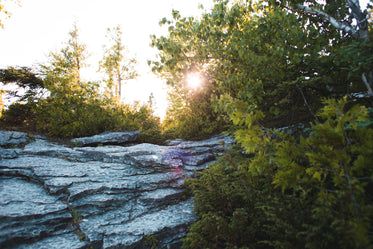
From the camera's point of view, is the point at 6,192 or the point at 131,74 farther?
the point at 131,74

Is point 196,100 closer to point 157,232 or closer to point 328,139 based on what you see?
point 157,232

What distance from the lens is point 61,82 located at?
10727 millimetres

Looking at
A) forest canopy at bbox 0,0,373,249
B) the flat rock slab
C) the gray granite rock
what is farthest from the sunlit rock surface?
the flat rock slab

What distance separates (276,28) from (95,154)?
6.86 metres

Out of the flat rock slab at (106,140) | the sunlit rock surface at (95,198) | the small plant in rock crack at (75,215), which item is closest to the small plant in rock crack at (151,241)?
the sunlit rock surface at (95,198)

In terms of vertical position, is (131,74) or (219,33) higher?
(131,74)

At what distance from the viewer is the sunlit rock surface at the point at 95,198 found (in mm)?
3271

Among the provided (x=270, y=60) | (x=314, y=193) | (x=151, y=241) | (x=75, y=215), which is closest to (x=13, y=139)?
(x=75, y=215)

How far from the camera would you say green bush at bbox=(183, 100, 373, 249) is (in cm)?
172

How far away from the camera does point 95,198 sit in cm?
426

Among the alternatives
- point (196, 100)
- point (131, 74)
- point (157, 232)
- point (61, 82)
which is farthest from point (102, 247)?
point (131, 74)

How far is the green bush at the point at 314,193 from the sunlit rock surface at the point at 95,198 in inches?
35.9

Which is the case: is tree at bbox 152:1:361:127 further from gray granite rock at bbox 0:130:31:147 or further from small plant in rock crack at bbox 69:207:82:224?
gray granite rock at bbox 0:130:31:147

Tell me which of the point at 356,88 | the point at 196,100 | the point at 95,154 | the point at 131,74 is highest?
the point at 131,74
